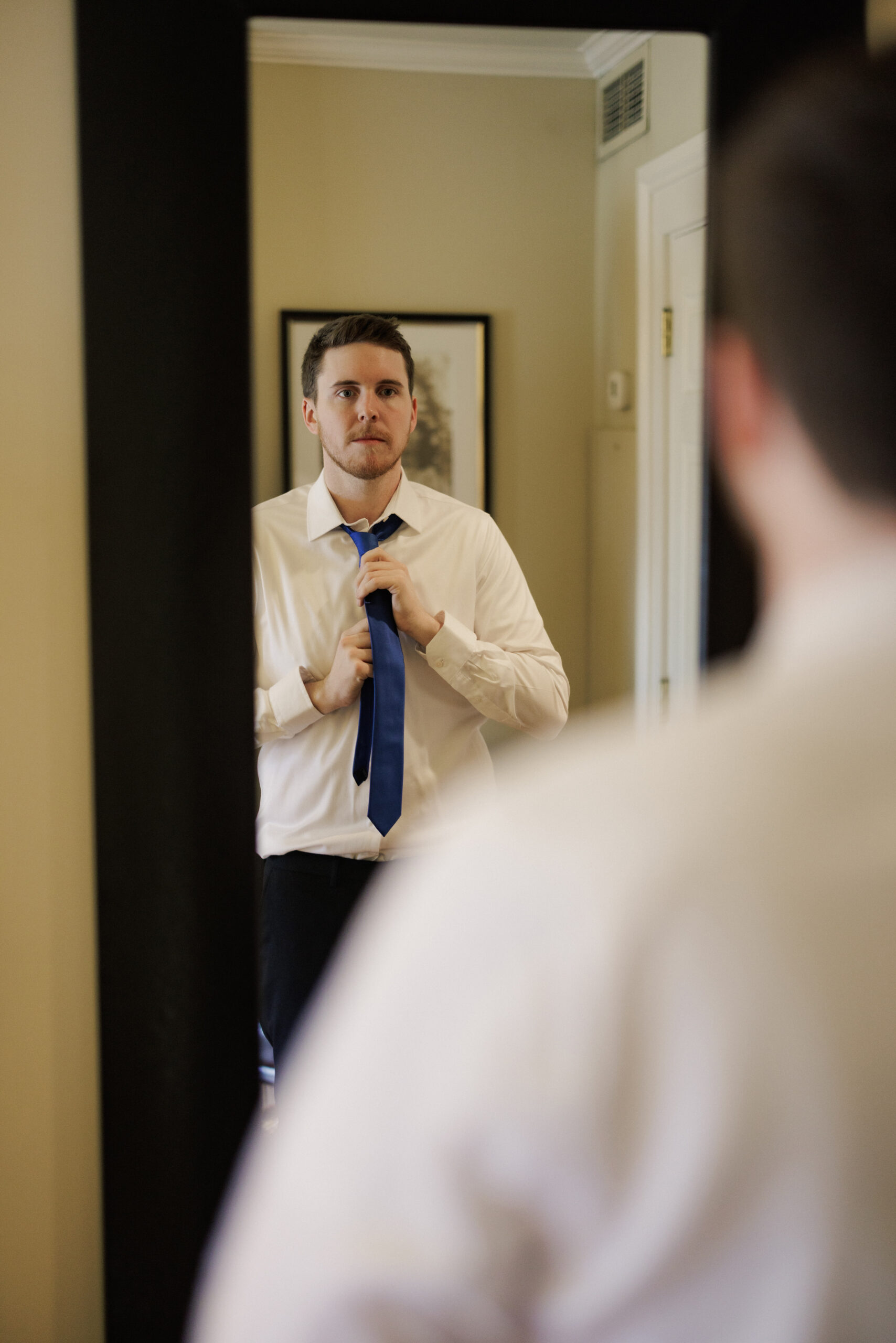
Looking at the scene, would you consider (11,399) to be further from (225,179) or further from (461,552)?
(461,552)

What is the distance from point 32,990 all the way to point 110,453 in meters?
0.47

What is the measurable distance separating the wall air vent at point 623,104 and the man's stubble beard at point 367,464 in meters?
0.31

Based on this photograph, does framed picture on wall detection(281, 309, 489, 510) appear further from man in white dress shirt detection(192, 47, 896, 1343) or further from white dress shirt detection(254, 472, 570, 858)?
man in white dress shirt detection(192, 47, 896, 1343)

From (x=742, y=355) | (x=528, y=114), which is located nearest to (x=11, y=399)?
(x=528, y=114)

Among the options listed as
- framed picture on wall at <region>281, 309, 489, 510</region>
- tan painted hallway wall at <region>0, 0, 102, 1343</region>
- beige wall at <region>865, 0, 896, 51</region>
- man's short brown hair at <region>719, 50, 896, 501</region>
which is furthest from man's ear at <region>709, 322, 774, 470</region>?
beige wall at <region>865, 0, 896, 51</region>

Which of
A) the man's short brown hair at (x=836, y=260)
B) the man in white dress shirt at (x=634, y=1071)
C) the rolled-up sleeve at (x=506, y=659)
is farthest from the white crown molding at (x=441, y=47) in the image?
the man in white dress shirt at (x=634, y=1071)

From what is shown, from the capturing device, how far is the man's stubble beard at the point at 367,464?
0.94 meters

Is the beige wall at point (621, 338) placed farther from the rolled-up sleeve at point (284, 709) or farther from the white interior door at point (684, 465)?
the rolled-up sleeve at point (284, 709)

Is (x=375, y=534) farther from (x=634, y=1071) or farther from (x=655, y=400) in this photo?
(x=634, y=1071)

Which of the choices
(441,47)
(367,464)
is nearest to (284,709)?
(367,464)

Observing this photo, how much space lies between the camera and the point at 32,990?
3.11ft

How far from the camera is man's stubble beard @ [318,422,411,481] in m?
0.94

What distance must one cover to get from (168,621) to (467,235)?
414 millimetres

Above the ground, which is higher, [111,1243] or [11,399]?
[11,399]
